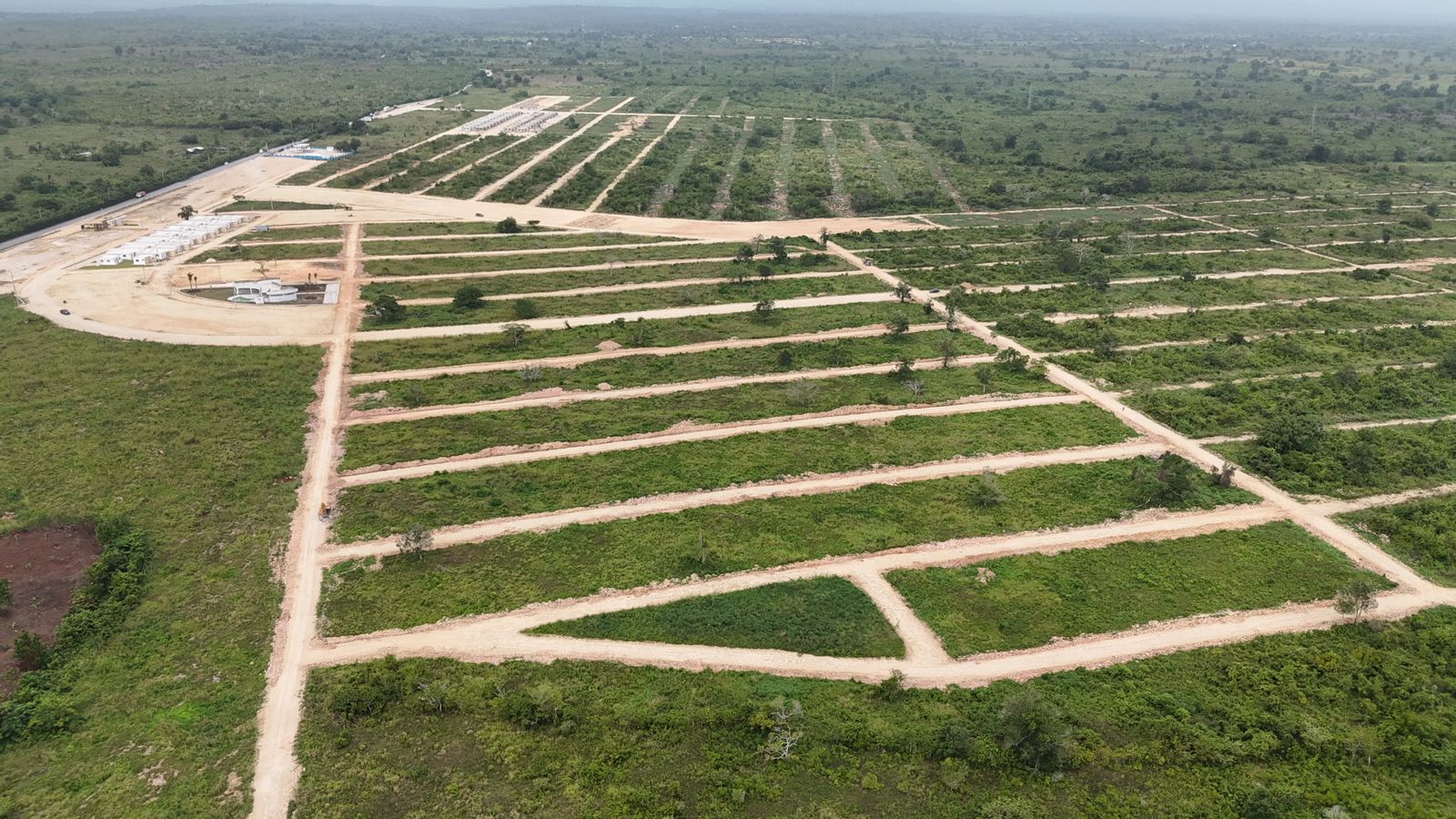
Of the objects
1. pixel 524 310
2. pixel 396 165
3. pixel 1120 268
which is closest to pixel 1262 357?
pixel 1120 268

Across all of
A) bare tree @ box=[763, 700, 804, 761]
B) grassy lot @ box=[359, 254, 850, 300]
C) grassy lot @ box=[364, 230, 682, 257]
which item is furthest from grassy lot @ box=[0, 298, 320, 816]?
grassy lot @ box=[364, 230, 682, 257]

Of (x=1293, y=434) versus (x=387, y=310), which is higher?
(x=387, y=310)

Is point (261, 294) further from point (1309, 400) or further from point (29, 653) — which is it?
point (1309, 400)

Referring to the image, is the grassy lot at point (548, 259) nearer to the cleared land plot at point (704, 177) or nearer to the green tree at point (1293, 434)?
the cleared land plot at point (704, 177)

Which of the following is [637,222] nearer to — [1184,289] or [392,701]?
[1184,289]

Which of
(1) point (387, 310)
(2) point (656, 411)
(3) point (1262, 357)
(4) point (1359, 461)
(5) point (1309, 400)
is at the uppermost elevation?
(1) point (387, 310)

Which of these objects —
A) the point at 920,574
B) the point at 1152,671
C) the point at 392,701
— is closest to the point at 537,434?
the point at 392,701
